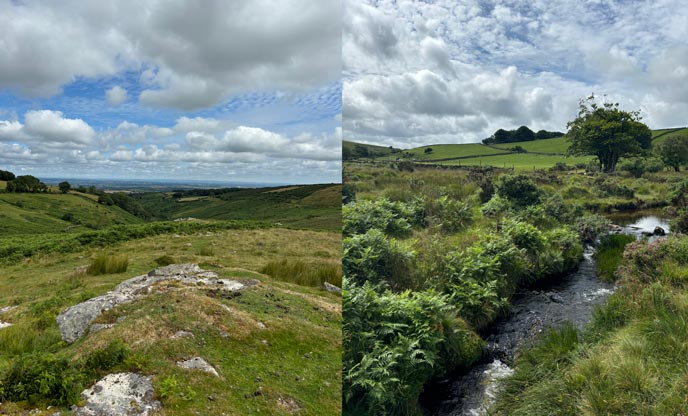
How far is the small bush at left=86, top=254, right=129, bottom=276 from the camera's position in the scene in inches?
533

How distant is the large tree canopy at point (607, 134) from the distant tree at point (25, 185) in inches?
4452

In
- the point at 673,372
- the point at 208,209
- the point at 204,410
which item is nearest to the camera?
the point at 673,372

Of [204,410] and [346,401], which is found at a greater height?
[346,401]

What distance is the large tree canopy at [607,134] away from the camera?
145 inches

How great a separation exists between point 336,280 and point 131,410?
898 centimetres

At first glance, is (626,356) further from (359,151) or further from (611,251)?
(359,151)

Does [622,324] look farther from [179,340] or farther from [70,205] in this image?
[70,205]

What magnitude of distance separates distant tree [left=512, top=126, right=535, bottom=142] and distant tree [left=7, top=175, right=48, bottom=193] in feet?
370

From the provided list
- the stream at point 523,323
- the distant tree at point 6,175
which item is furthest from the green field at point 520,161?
the distant tree at point 6,175

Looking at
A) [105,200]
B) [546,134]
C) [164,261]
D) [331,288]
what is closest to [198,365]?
[546,134]

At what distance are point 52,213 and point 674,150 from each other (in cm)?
9210

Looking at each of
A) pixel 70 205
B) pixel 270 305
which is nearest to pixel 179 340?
pixel 270 305

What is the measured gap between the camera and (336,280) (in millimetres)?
12734

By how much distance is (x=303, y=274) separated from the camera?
12992 mm
